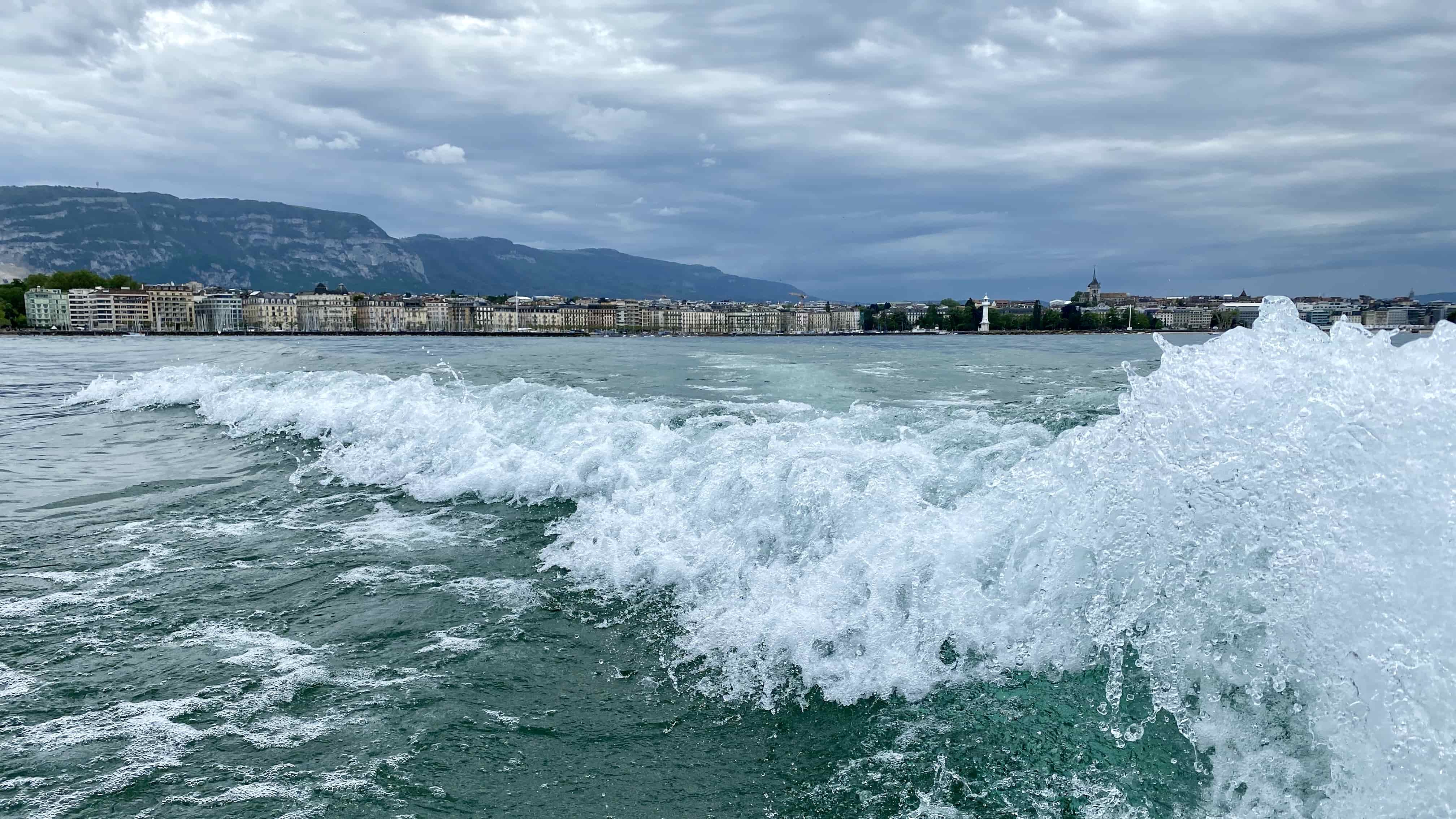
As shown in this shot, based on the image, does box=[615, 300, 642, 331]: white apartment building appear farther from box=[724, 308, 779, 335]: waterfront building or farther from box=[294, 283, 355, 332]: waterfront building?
box=[294, 283, 355, 332]: waterfront building

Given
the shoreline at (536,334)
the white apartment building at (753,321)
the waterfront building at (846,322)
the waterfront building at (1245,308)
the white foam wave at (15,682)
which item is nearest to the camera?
the white foam wave at (15,682)

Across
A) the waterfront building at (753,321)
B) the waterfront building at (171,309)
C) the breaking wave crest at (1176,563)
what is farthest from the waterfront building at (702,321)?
the breaking wave crest at (1176,563)

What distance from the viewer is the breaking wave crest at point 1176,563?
346cm

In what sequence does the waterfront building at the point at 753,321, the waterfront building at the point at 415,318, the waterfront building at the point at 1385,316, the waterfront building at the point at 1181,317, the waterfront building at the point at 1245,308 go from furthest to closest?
the waterfront building at the point at 753,321 < the waterfront building at the point at 415,318 < the waterfront building at the point at 1181,317 < the waterfront building at the point at 1245,308 < the waterfront building at the point at 1385,316

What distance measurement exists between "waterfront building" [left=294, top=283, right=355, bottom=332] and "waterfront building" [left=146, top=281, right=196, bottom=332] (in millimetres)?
19898

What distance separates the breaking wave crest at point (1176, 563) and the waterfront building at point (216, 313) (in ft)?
559

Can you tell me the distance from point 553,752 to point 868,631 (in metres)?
1.93

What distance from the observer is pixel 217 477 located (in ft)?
33.9

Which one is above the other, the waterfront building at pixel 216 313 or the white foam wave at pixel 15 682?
A: the waterfront building at pixel 216 313

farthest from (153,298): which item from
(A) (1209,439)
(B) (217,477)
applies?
(A) (1209,439)

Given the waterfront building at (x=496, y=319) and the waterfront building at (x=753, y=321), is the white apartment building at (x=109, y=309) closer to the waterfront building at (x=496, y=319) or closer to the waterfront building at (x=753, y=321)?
the waterfront building at (x=496, y=319)

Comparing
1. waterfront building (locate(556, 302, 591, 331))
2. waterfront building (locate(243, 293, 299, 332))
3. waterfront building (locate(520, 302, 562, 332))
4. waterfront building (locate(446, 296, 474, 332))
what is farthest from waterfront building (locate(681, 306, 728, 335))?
waterfront building (locate(243, 293, 299, 332))

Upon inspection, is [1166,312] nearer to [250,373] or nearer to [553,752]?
[250,373]

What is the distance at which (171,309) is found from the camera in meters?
154
